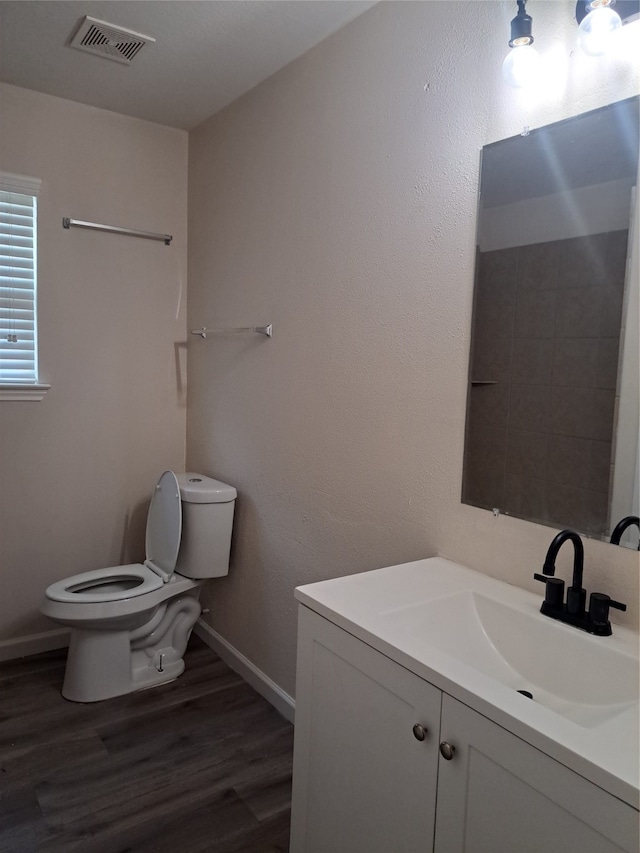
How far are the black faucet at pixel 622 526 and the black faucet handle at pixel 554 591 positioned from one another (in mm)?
142

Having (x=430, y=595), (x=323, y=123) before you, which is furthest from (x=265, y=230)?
(x=430, y=595)

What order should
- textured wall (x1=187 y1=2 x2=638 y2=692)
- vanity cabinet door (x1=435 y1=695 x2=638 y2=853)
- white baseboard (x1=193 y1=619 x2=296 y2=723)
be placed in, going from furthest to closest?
white baseboard (x1=193 y1=619 x2=296 y2=723) → textured wall (x1=187 y1=2 x2=638 y2=692) → vanity cabinet door (x1=435 y1=695 x2=638 y2=853)

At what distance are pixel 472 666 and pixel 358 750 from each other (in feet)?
0.99

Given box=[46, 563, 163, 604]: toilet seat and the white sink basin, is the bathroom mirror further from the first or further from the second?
box=[46, 563, 163, 604]: toilet seat

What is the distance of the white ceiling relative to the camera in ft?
6.54

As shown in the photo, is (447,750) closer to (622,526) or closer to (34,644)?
(622,526)

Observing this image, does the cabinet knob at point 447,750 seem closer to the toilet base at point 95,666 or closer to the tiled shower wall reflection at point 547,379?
the tiled shower wall reflection at point 547,379

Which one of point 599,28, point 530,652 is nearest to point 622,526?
point 530,652

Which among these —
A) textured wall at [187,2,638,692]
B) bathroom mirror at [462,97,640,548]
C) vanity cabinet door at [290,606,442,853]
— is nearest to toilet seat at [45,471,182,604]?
textured wall at [187,2,638,692]

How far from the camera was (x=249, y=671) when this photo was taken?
104 inches

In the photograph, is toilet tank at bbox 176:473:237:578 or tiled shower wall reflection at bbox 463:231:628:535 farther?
toilet tank at bbox 176:473:237:578

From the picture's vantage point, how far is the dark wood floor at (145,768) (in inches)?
70.5

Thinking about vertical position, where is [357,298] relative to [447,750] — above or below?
above

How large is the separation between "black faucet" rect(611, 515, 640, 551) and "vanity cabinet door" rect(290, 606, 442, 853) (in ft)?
1.73
